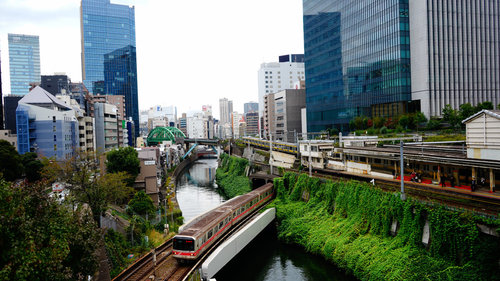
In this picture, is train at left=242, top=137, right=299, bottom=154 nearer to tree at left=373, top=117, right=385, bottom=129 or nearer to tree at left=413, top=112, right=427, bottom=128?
tree at left=373, top=117, right=385, bottom=129

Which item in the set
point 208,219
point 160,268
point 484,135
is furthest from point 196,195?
point 484,135

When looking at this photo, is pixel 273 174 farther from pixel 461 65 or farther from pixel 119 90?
pixel 119 90

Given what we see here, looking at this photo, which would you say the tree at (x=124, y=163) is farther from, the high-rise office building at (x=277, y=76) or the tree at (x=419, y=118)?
the high-rise office building at (x=277, y=76)

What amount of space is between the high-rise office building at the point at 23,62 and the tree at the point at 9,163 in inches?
4905

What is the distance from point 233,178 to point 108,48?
100 m

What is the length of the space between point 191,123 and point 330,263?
171417 millimetres

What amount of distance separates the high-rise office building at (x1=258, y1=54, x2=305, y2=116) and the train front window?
4409 inches

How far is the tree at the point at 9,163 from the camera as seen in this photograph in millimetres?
31172

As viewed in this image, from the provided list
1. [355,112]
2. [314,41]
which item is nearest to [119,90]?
[314,41]

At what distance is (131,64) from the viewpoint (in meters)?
140

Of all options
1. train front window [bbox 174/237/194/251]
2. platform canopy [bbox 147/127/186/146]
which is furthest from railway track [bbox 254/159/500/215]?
platform canopy [bbox 147/127/186/146]

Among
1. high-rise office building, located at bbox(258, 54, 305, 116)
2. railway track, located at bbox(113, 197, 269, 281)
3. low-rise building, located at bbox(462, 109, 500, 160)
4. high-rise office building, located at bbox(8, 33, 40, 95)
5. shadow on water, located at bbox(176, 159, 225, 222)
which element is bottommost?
shadow on water, located at bbox(176, 159, 225, 222)

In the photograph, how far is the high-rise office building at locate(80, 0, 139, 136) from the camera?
4914 inches

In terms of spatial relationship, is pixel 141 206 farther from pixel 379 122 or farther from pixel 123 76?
pixel 123 76
